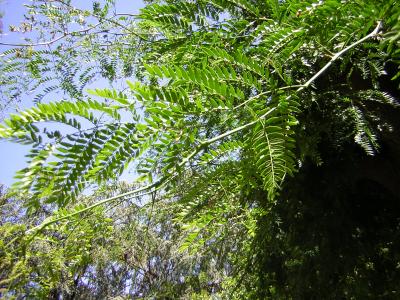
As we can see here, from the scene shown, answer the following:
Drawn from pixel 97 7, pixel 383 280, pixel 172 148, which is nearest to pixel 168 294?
pixel 383 280

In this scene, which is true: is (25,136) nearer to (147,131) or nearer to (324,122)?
(147,131)

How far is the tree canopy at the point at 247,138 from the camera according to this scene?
58 centimetres

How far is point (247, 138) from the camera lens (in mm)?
723

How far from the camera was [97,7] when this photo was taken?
1672 millimetres

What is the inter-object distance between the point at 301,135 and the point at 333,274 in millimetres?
713

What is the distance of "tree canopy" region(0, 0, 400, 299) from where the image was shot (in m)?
0.58

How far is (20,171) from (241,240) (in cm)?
170

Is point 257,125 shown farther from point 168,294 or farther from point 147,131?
point 168,294

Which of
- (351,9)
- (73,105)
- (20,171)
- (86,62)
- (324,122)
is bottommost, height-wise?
(20,171)


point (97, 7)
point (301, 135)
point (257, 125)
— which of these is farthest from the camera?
point (97, 7)

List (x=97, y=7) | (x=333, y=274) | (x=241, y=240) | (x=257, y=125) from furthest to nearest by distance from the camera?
1. (x=241, y=240)
2. (x=97, y=7)
3. (x=333, y=274)
4. (x=257, y=125)

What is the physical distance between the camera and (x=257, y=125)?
599 millimetres

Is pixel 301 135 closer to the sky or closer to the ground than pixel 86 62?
closer to the ground

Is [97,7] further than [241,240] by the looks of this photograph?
No
